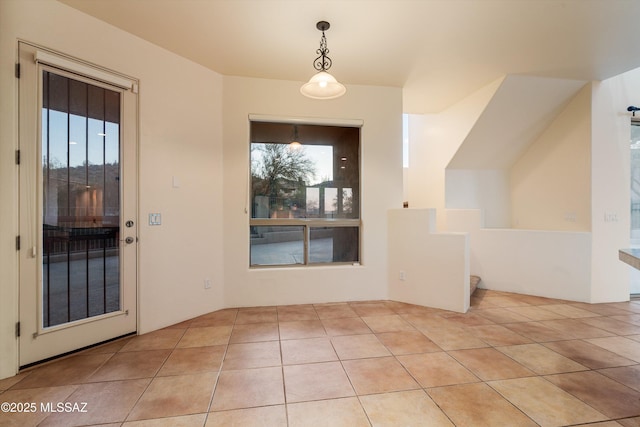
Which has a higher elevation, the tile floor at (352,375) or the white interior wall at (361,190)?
the white interior wall at (361,190)

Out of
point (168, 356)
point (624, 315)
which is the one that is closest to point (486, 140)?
point (624, 315)

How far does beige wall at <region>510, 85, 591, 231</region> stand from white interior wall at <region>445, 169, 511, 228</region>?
0.54ft

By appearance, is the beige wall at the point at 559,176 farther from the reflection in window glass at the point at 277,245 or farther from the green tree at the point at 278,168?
the reflection in window glass at the point at 277,245

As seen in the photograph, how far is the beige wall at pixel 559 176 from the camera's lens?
3865 mm

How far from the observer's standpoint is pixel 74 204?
2.50 metres

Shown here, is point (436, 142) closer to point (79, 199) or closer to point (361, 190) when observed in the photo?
point (361, 190)

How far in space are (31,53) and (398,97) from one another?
3875mm

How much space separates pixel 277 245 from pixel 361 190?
1393 mm

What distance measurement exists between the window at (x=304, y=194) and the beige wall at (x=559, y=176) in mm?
2957

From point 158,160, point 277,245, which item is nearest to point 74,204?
point 158,160

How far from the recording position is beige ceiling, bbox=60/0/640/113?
2416 millimetres

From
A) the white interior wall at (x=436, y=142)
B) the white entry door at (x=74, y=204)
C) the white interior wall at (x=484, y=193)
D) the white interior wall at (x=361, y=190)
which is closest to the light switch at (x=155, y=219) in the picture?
the white entry door at (x=74, y=204)

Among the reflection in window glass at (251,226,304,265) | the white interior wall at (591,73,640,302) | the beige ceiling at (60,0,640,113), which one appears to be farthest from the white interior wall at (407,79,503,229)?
the reflection in window glass at (251,226,304,265)

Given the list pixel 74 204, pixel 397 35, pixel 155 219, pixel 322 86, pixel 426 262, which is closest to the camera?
pixel 322 86
